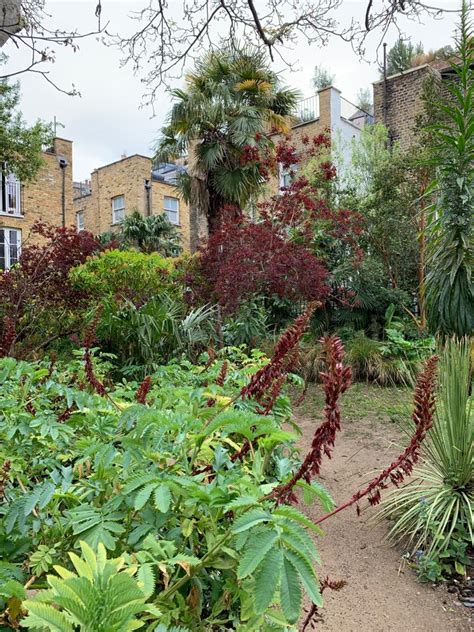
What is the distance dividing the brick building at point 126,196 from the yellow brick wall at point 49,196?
3.35m

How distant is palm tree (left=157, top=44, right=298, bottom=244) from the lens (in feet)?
41.0

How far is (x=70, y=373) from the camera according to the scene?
2928mm

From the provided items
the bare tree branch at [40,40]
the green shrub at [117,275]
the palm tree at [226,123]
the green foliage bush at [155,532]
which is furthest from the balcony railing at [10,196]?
the green foliage bush at [155,532]

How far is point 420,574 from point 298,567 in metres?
2.19

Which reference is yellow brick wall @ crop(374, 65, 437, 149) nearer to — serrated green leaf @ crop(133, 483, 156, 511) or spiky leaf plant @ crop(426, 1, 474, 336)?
spiky leaf plant @ crop(426, 1, 474, 336)

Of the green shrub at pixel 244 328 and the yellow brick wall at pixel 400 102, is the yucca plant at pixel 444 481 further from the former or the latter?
the yellow brick wall at pixel 400 102

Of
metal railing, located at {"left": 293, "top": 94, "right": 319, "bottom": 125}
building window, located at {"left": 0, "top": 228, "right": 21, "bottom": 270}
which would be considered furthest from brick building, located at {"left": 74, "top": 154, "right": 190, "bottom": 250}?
metal railing, located at {"left": 293, "top": 94, "right": 319, "bottom": 125}

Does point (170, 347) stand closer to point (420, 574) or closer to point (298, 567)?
point (420, 574)

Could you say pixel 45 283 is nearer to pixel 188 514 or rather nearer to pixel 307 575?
pixel 188 514

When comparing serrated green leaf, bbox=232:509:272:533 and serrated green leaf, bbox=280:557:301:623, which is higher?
serrated green leaf, bbox=232:509:272:533

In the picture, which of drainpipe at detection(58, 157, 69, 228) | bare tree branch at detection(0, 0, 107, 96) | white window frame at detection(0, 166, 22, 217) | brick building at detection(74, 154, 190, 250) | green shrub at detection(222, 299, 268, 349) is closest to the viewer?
bare tree branch at detection(0, 0, 107, 96)

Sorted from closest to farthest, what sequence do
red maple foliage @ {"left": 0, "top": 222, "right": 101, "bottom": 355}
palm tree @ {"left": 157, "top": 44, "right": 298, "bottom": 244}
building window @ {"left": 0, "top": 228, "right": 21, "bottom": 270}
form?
red maple foliage @ {"left": 0, "top": 222, "right": 101, "bottom": 355} → palm tree @ {"left": 157, "top": 44, "right": 298, "bottom": 244} → building window @ {"left": 0, "top": 228, "right": 21, "bottom": 270}

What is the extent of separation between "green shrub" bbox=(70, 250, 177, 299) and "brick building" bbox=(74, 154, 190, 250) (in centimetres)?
1767

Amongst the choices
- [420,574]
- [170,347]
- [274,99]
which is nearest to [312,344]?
[170,347]
